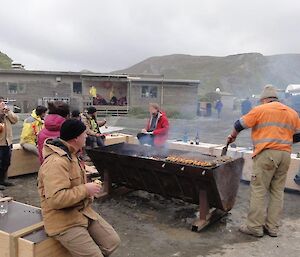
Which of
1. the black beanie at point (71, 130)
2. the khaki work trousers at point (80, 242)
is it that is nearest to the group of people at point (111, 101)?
the black beanie at point (71, 130)

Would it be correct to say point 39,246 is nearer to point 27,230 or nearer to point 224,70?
point 27,230

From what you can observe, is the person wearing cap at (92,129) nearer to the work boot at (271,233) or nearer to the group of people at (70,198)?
the work boot at (271,233)

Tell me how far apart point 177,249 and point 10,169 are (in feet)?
15.9

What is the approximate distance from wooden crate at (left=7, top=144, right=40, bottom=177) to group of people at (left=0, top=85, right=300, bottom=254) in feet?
0.80

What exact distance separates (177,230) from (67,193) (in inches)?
110

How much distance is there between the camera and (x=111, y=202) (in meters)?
6.44

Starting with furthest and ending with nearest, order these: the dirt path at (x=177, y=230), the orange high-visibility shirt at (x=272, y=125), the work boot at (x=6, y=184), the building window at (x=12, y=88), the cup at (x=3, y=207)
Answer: the building window at (x=12, y=88) < the work boot at (x=6, y=184) < the orange high-visibility shirt at (x=272, y=125) < the dirt path at (x=177, y=230) < the cup at (x=3, y=207)

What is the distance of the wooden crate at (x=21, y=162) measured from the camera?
791 centimetres

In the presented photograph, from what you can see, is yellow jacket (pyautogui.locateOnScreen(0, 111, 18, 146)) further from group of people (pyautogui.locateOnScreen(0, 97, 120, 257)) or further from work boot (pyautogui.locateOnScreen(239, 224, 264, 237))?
work boot (pyautogui.locateOnScreen(239, 224, 264, 237))

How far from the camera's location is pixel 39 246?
3062mm

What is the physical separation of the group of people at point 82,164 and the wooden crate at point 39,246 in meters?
0.13

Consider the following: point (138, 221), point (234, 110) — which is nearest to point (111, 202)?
point (138, 221)

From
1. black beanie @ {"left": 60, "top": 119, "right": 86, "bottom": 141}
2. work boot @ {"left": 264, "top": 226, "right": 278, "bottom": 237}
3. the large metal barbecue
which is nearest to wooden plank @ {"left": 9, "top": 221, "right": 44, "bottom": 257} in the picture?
black beanie @ {"left": 60, "top": 119, "right": 86, "bottom": 141}

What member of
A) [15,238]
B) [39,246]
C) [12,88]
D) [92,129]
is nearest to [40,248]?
[39,246]
